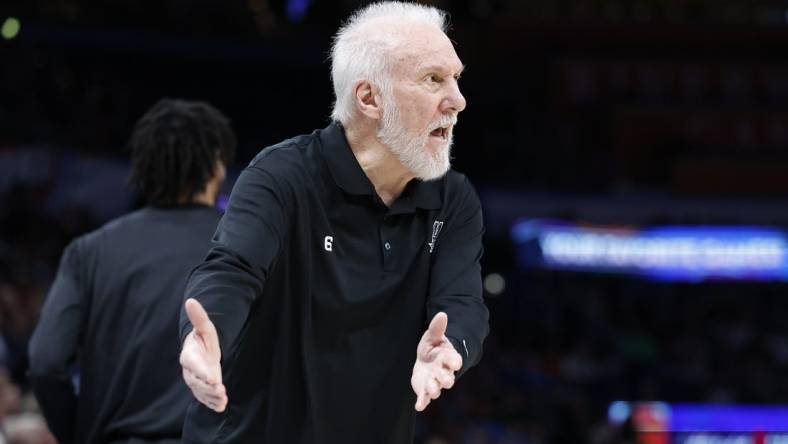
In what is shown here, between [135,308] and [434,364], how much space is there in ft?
4.05

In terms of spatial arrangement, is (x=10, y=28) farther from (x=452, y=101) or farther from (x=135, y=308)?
(x=452, y=101)

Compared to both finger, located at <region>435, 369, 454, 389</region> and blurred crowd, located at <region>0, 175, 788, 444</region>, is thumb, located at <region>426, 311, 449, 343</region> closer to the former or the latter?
finger, located at <region>435, 369, 454, 389</region>

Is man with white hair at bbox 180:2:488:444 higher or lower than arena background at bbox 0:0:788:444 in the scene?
lower

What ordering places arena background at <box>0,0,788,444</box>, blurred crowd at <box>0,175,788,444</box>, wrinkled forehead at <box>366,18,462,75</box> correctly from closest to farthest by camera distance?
wrinkled forehead at <box>366,18,462,75</box> < blurred crowd at <box>0,175,788,444</box> < arena background at <box>0,0,788,444</box>

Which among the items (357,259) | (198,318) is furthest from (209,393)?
(357,259)

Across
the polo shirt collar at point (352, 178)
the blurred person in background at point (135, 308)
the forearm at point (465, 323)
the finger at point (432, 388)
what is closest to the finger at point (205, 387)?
the finger at point (432, 388)

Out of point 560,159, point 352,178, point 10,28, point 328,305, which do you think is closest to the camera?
point 328,305

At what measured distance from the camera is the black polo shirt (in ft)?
8.55

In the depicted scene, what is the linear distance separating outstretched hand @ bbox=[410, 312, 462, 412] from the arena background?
307 inches

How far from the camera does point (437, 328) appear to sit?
8.10 feet

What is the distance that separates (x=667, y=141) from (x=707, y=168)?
0.81 meters

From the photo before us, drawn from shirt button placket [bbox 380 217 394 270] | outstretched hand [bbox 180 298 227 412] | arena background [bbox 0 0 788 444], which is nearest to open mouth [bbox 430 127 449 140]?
shirt button placket [bbox 380 217 394 270]

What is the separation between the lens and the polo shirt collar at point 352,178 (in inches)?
108

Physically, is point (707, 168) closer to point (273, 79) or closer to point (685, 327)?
point (685, 327)
